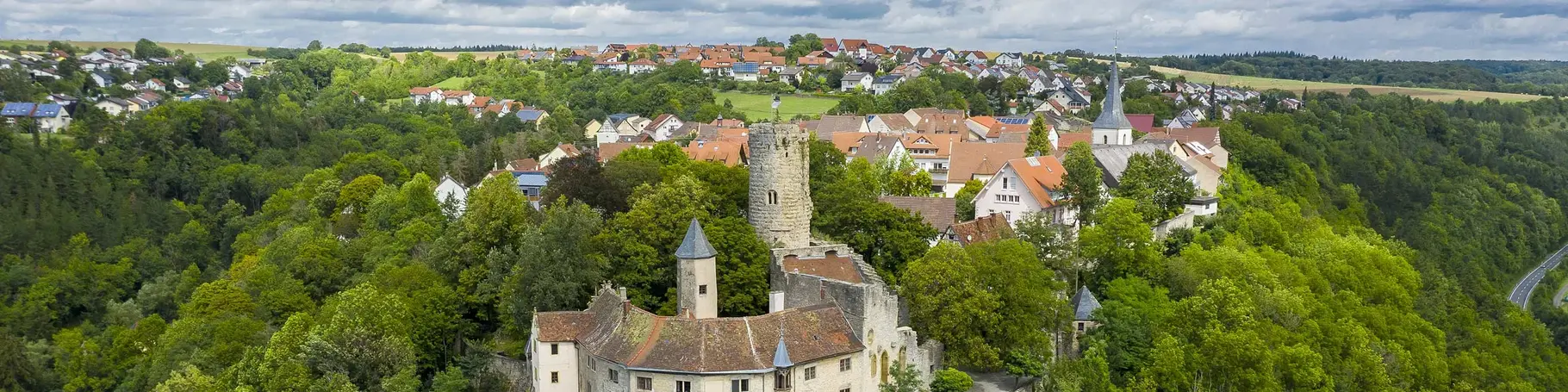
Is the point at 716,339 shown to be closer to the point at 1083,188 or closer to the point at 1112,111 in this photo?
the point at 1083,188

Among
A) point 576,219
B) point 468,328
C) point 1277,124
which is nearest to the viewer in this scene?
point 576,219

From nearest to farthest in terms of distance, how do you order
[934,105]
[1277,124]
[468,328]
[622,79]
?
[468,328] → [1277,124] → [934,105] → [622,79]

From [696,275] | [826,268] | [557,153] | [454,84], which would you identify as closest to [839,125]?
[557,153]

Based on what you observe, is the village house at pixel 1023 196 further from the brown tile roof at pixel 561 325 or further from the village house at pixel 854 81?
the village house at pixel 854 81

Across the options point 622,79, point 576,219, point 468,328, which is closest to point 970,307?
point 576,219

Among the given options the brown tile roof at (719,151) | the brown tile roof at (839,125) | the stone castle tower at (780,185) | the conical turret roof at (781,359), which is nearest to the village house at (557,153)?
the brown tile roof at (719,151)

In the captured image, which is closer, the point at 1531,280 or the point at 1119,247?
the point at 1119,247

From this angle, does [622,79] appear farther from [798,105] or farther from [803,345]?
[803,345]
